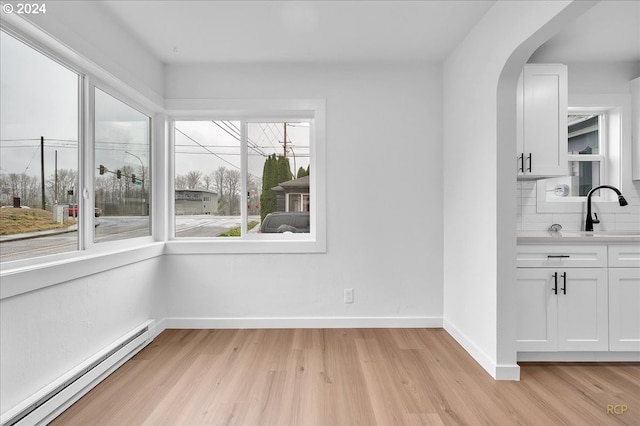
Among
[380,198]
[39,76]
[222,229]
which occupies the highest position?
[39,76]

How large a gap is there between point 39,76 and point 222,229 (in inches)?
73.7

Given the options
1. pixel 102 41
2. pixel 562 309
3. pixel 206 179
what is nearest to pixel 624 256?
pixel 562 309

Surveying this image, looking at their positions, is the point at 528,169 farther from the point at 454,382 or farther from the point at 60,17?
the point at 60,17

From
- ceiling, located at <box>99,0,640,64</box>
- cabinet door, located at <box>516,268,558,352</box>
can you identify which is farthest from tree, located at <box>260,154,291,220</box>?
cabinet door, located at <box>516,268,558,352</box>

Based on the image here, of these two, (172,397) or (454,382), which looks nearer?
(172,397)

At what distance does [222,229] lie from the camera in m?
3.39

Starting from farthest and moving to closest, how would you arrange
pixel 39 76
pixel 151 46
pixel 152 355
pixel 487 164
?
pixel 151 46 → pixel 152 355 → pixel 487 164 → pixel 39 76

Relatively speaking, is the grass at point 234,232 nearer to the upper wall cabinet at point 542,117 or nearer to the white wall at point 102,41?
the white wall at point 102,41

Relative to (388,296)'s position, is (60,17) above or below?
above

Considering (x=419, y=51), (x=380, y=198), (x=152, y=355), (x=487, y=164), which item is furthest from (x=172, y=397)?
(x=419, y=51)

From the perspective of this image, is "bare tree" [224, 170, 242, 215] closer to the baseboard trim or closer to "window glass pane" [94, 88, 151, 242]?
"window glass pane" [94, 88, 151, 242]

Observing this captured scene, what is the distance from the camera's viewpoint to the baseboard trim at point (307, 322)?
10.5 ft

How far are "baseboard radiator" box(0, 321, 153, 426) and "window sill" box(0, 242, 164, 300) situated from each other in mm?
551

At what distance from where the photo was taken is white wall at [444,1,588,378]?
213 cm
